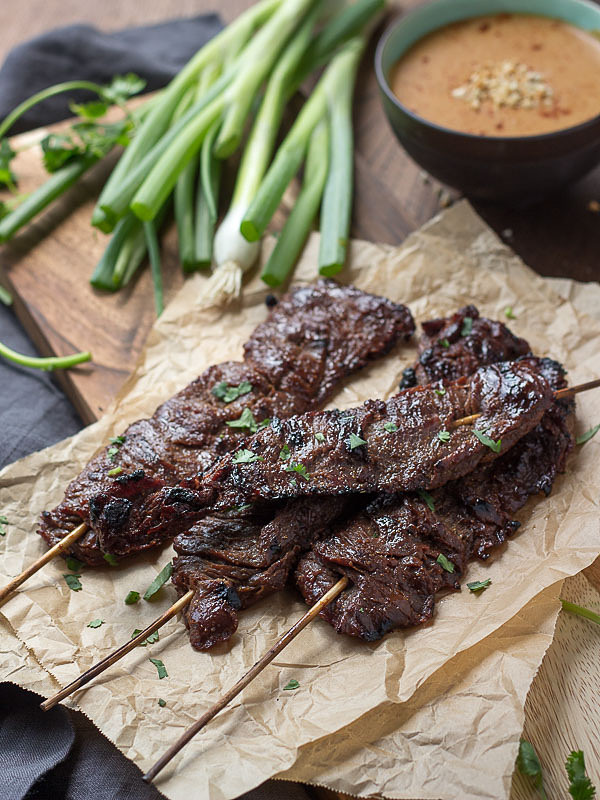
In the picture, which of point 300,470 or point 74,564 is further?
point 74,564

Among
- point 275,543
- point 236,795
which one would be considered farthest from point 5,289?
point 236,795

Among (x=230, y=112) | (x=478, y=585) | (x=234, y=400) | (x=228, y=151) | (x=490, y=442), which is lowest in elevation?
(x=478, y=585)

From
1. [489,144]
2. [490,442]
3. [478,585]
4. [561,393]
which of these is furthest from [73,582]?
[489,144]

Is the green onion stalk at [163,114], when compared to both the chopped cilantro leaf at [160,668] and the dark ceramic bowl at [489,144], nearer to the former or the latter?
the dark ceramic bowl at [489,144]

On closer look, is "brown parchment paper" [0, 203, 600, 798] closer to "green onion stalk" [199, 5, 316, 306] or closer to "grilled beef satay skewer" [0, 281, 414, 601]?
"grilled beef satay skewer" [0, 281, 414, 601]

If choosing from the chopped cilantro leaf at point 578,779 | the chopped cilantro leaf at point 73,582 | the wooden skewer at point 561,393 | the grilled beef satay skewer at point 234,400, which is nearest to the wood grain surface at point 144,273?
the grilled beef satay skewer at point 234,400

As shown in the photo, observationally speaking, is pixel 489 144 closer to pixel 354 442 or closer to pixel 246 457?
pixel 354 442
